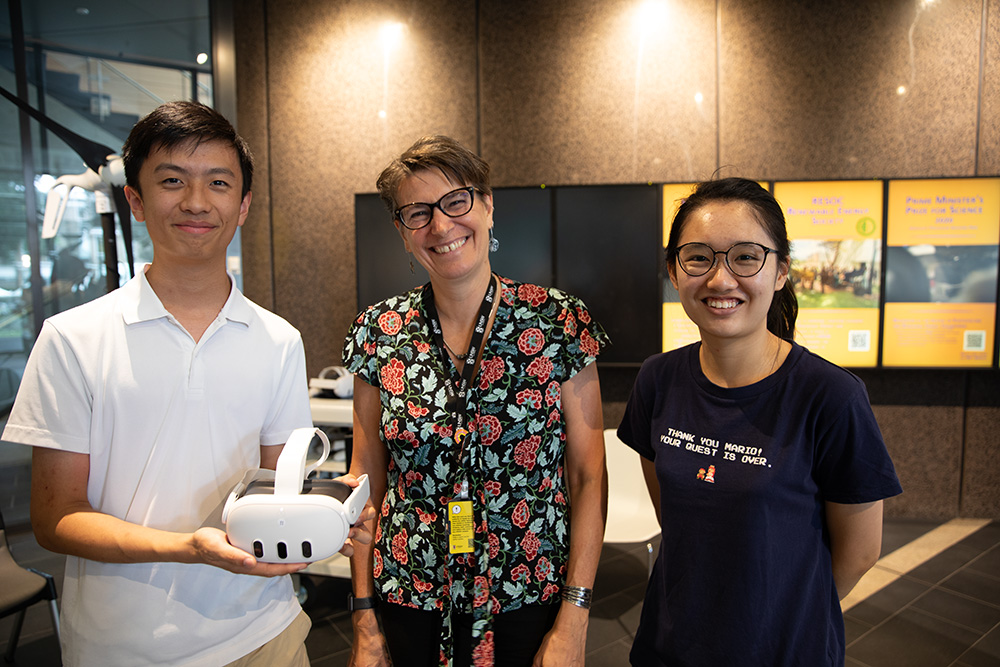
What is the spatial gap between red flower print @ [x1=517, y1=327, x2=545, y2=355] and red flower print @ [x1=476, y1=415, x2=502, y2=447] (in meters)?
0.16

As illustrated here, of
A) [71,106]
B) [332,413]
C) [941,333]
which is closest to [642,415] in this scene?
[332,413]

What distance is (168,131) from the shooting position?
1024 mm

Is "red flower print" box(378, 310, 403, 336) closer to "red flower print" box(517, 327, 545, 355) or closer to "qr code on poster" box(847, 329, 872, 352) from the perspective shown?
"red flower print" box(517, 327, 545, 355)

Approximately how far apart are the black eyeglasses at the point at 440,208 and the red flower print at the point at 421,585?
2.47 feet

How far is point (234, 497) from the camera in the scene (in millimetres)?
923

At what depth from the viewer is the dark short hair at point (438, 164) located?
3.91ft

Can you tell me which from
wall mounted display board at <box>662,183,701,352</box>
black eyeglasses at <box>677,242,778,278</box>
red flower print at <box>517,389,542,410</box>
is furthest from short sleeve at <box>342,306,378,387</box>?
wall mounted display board at <box>662,183,701,352</box>

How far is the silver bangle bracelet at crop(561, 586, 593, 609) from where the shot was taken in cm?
119

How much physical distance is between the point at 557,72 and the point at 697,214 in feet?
9.42

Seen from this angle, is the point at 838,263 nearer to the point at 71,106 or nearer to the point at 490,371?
the point at 490,371

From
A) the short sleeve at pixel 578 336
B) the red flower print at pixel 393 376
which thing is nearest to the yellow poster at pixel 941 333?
the short sleeve at pixel 578 336

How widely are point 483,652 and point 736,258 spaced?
936mm

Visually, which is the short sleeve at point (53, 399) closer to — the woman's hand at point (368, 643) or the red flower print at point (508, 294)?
the woman's hand at point (368, 643)

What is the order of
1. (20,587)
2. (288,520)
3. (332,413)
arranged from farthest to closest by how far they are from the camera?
(332,413) → (20,587) → (288,520)
